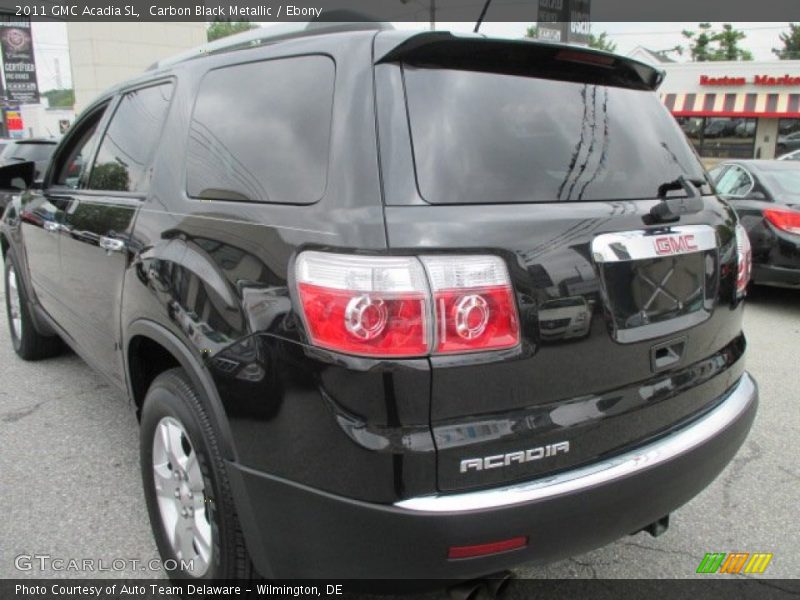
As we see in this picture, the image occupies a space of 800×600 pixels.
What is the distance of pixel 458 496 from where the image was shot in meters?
1.61

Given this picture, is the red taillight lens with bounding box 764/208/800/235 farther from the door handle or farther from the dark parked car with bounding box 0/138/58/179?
the dark parked car with bounding box 0/138/58/179

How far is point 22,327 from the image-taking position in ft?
15.3

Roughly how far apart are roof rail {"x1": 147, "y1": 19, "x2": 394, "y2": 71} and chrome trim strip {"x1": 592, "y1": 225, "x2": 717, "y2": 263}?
93cm

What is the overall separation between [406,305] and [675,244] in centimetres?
94

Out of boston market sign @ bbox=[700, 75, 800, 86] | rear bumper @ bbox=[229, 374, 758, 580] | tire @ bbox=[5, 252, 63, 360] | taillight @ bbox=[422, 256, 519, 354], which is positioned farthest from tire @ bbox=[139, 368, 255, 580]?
boston market sign @ bbox=[700, 75, 800, 86]

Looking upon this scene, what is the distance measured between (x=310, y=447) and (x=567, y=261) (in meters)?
0.84

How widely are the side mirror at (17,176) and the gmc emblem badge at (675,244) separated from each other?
3.69 m

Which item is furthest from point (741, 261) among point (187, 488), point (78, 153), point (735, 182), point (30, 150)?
point (30, 150)

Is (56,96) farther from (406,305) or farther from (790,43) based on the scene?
(406,305)

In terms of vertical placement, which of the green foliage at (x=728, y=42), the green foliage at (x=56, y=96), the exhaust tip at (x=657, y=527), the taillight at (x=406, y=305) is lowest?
the exhaust tip at (x=657, y=527)

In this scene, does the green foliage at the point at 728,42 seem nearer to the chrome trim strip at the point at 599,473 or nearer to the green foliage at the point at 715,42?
the green foliage at the point at 715,42

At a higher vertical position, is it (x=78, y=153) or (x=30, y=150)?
(x=78, y=153)

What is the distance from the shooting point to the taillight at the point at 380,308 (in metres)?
1.57

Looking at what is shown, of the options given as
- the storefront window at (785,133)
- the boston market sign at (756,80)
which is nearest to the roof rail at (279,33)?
the storefront window at (785,133)
